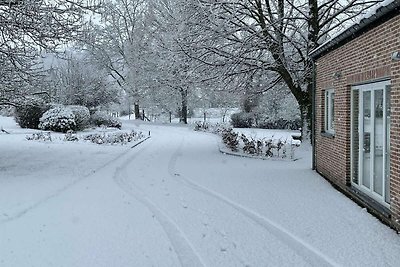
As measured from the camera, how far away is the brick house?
20.1ft

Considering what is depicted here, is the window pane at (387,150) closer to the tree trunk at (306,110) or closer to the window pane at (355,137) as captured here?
the window pane at (355,137)

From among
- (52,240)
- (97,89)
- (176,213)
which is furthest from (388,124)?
(97,89)

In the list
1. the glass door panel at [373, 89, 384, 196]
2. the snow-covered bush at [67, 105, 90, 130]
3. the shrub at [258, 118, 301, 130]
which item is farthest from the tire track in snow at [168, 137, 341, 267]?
the shrub at [258, 118, 301, 130]

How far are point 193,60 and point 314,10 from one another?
196 inches

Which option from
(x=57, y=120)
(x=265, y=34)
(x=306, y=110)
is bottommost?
(x=57, y=120)

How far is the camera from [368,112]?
302 inches

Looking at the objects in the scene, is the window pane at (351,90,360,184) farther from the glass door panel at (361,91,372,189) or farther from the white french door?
the glass door panel at (361,91,372,189)

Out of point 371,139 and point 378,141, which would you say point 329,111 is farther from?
point 378,141

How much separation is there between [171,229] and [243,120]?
29087 millimetres

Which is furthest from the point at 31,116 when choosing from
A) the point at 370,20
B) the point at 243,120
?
the point at 370,20

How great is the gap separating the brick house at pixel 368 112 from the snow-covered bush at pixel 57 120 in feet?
60.6

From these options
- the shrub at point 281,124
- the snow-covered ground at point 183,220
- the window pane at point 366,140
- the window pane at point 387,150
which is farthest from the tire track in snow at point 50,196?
the shrub at point 281,124

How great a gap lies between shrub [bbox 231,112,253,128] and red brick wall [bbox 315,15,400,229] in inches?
890

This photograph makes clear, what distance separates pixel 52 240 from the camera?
19.0ft
